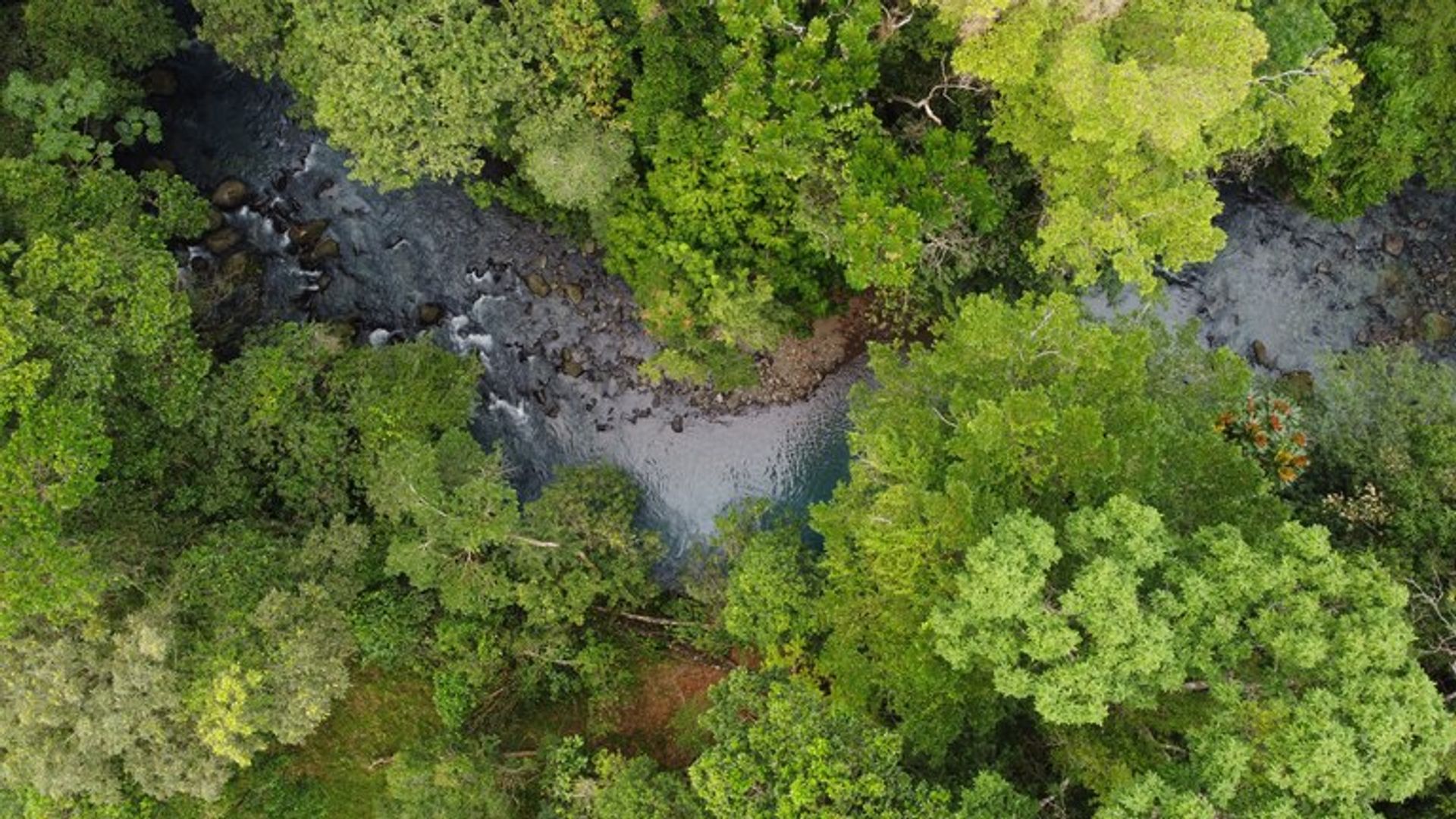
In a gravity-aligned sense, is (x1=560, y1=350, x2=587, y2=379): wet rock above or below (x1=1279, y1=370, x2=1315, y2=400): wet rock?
below

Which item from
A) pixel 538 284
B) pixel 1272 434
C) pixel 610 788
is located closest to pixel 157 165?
pixel 538 284

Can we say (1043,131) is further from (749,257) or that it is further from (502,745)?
(502,745)

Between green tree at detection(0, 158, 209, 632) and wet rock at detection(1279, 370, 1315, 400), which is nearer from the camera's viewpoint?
green tree at detection(0, 158, 209, 632)

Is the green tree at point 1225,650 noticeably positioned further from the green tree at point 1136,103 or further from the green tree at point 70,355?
the green tree at point 70,355

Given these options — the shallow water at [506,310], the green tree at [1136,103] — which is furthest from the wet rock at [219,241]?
the green tree at [1136,103]

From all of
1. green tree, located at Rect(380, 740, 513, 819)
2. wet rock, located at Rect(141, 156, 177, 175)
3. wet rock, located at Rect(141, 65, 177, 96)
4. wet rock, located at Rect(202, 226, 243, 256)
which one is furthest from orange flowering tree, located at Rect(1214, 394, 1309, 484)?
wet rock, located at Rect(141, 65, 177, 96)

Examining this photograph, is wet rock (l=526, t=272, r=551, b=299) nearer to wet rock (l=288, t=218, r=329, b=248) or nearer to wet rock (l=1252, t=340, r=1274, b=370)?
wet rock (l=288, t=218, r=329, b=248)
